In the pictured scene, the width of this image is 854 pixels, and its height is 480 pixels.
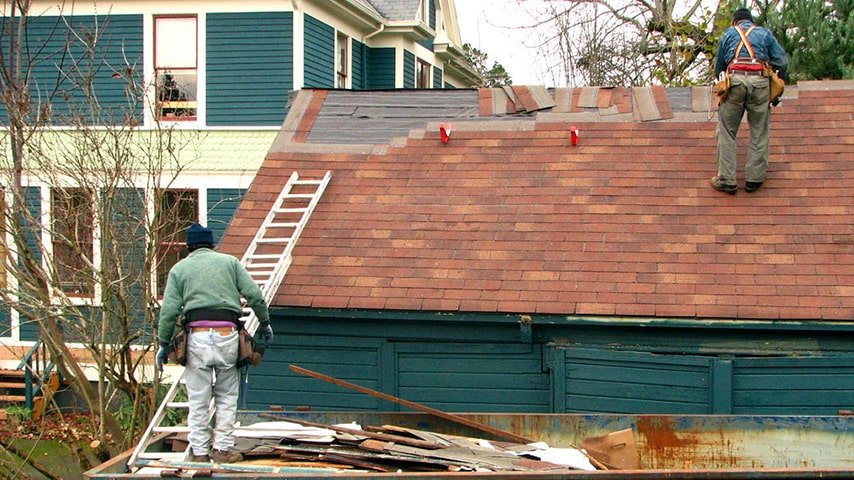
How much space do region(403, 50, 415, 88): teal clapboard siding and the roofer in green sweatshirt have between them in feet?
54.5

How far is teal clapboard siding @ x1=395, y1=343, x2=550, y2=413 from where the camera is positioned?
897 cm

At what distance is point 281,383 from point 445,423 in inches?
82.3

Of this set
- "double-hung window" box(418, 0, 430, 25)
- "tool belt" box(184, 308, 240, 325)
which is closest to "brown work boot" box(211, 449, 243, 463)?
"tool belt" box(184, 308, 240, 325)

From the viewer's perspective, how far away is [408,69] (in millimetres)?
23484

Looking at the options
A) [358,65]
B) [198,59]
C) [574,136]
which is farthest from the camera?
[358,65]

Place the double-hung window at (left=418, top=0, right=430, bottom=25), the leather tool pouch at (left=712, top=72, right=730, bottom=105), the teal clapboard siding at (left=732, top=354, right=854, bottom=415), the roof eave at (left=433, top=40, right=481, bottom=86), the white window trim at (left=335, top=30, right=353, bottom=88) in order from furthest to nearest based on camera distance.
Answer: the roof eave at (left=433, top=40, right=481, bottom=86) → the double-hung window at (left=418, top=0, right=430, bottom=25) → the white window trim at (left=335, top=30, right=353, bottom=88) → the leather tool pouch at (left=712, top=72, right=730, bottom=105) → the teal clapboard siding at (left=732, top=354, right=854, bottom=415)

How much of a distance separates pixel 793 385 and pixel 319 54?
43.1 ft

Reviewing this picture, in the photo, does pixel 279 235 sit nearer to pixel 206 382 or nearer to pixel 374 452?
pixel 206 382

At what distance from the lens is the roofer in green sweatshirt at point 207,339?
6.77 m

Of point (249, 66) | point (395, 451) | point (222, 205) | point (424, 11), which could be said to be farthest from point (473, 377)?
point (424, 11)

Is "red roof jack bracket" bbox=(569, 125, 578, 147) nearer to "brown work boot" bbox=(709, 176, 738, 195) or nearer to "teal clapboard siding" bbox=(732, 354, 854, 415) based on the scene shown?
"brown work boot" bbox=(709, 176, 738, 195)

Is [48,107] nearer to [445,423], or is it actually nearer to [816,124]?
[445,423]

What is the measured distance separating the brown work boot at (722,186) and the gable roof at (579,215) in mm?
85

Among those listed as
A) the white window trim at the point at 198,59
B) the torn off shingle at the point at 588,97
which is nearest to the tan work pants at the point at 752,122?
the torn off shingle at the point at 588,97
